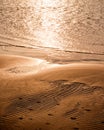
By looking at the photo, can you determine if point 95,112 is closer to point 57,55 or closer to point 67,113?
point 67,113

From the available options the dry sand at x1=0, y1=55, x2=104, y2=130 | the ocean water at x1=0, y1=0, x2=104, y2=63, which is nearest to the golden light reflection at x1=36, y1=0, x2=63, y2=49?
the ocean water at x1=0, y1=0, x2=104, y2=63

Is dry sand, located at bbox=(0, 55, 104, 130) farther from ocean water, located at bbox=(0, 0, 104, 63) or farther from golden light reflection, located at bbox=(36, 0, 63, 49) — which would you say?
golden light reflection, located at bbox=(36, 0, 63, 49)

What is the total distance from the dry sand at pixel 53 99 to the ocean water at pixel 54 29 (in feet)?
6.00

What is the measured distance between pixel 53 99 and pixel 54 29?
187 inches

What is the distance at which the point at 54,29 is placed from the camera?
7.58m

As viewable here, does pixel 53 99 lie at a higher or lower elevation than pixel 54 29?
lower

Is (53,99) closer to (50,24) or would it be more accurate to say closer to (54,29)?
(54,29)

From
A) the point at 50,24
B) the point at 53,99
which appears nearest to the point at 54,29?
the point at 50,24

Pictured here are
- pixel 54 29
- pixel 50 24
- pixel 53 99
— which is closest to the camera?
pixel 53 99

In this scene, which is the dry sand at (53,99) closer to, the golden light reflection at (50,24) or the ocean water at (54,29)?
the ocean water at (54,29)

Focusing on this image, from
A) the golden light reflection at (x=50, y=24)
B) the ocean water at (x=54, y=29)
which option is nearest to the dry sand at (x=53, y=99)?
the ocean water at (x=54, y=29)

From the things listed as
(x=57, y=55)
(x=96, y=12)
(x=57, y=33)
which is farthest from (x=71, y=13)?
(x=57, y=55)

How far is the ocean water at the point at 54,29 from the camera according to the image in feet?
19.9

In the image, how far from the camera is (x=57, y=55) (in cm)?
583
